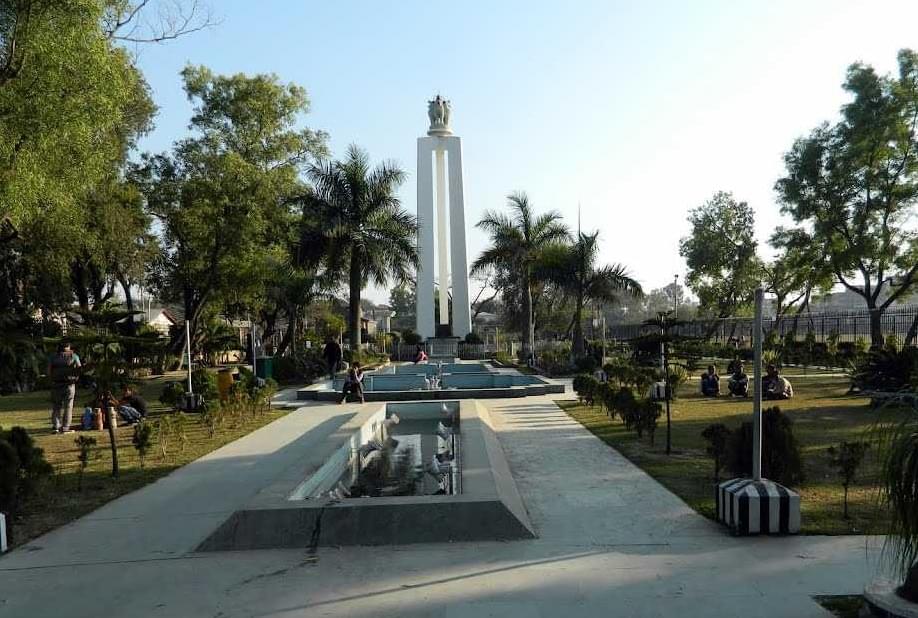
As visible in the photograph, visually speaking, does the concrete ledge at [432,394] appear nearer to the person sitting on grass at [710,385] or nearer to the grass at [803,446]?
the grass at [803,446]

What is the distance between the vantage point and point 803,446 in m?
10.8

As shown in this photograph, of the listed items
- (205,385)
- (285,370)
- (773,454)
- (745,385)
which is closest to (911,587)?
(773,454)

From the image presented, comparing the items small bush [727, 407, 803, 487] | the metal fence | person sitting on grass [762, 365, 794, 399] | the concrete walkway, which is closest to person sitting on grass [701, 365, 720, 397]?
person sitting on grass [762, 365, 794, 399]

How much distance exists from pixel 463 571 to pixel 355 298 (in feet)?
84.8

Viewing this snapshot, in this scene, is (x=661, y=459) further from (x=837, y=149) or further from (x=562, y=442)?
(x=837, y=149)

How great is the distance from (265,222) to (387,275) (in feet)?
17.0

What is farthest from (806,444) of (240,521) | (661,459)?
(240,521)

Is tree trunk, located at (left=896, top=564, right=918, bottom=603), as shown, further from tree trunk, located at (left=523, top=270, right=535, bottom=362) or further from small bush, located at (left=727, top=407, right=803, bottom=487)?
Result: tree trunk, located at (left=523, top=270, right=535, bottom=362)

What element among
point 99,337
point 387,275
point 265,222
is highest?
point 265,222

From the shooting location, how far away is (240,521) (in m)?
6.26

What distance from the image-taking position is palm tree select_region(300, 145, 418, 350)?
3025 centimetres

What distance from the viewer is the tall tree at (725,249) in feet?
151

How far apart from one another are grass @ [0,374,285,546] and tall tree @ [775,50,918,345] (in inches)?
979

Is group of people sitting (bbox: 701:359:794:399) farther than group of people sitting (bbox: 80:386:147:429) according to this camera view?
Yes
